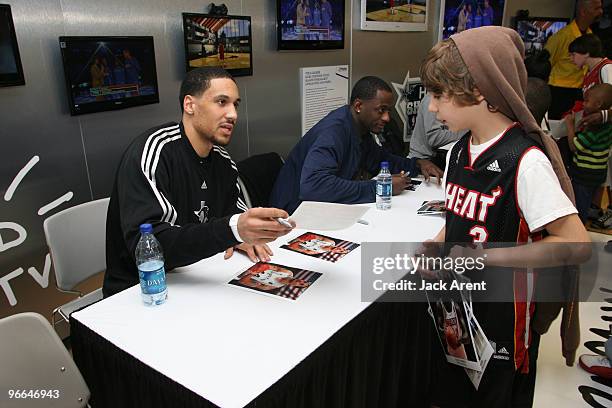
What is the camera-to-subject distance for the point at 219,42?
2805 mm

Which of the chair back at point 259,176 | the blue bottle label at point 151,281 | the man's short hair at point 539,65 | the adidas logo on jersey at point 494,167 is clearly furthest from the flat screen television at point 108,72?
the man's short hair at point 539,65

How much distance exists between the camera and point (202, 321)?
1.30 metres

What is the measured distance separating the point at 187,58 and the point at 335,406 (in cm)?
205

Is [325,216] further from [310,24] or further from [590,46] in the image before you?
[590,46]

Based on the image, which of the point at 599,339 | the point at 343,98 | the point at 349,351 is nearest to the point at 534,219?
the point at 349,351

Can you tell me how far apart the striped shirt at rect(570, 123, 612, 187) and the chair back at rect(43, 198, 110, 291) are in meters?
3.19

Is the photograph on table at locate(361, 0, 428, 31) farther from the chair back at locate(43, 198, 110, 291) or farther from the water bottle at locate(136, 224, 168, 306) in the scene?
the water bottle at locate(136, 224, 168, 306)

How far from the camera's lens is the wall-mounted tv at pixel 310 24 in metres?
3.22

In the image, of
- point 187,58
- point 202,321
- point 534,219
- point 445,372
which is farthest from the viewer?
point 187,58

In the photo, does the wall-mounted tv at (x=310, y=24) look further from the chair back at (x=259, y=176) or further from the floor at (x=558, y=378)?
the floor at (x=558, y=378)

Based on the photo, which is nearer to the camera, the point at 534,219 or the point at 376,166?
the point at 534,219

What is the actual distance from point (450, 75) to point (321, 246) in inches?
32.4

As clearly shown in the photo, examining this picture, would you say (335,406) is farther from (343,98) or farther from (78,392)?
(343,98)

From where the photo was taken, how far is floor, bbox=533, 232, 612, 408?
200cm
